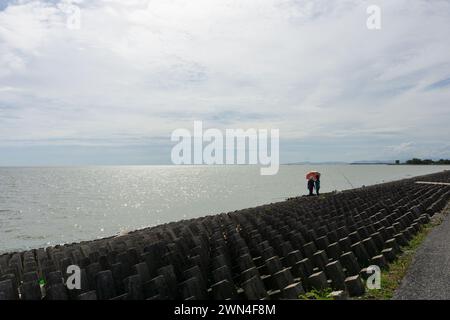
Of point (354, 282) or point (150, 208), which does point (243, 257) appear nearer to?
point (354, 282)

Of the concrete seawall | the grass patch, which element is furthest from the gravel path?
the concrete seawall

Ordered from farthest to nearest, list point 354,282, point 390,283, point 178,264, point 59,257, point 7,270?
point 59,257 < point 7,270 < point 178,264 < point 390,283 < point 354,282

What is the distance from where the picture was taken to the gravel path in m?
7.09

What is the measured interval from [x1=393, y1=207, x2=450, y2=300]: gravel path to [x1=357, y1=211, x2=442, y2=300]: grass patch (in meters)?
0.10

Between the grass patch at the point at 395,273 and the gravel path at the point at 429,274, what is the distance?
10 cm

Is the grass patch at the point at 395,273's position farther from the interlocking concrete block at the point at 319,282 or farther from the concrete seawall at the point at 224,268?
the interlocking concrete block at the point at 319,282

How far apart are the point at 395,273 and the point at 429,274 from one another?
62 cm

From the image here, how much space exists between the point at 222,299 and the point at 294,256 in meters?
2.73

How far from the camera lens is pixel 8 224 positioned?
44.1 m

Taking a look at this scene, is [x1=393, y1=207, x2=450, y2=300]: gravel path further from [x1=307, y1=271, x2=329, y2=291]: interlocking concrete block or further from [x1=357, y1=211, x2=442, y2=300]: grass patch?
[x1=307, y1=271, x2=329, y2=291]: interlocking concrete block

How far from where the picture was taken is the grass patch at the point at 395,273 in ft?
23.6

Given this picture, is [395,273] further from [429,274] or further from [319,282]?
[319,282]

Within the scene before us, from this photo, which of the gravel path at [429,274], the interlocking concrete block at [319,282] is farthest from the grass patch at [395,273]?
the interlocking concrete block at [319,282]
